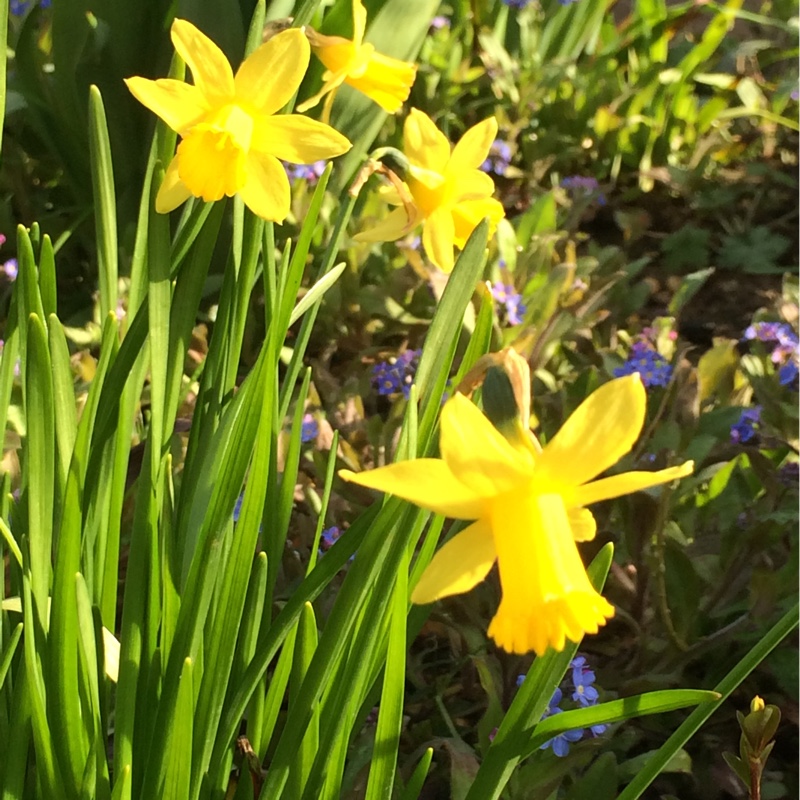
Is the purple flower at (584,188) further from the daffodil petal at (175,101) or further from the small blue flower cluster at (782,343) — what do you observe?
the daffodil petal at (175,101)

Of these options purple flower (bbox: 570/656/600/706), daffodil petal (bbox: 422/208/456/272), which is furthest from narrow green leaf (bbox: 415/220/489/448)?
purple flower (bbox: 570/656/600/706)

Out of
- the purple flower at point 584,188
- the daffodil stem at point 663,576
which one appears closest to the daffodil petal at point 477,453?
the daffodil stem at point 663,576

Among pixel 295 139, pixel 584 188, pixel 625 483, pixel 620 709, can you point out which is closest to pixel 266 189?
pixel 295 139

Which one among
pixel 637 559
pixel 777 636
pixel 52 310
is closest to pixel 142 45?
pixel 52 310

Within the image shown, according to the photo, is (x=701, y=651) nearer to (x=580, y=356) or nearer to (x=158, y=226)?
(x=580, y=356)

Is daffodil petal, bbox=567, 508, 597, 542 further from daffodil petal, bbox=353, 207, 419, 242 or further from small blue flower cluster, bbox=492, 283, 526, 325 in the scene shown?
small blue flower cluster, bbox=492, 283, 526, 325
